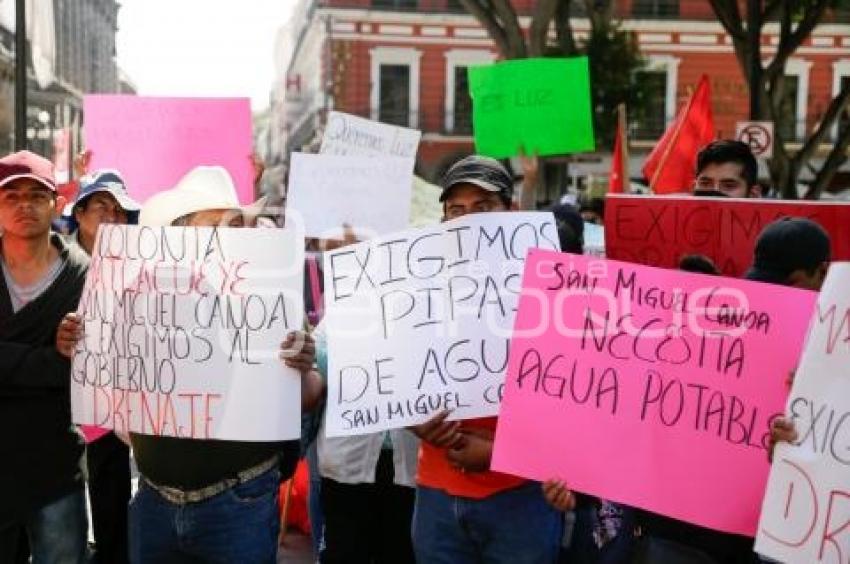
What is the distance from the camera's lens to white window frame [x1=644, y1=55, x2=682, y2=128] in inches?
1550

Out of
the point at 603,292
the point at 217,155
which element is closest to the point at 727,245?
the point at 603,292

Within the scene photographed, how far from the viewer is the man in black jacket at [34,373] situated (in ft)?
11.3

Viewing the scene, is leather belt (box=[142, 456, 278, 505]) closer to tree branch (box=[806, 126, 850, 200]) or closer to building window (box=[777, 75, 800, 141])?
tree branch (box=[806, 126, 850, 200])

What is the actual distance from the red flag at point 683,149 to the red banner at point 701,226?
2271 mm

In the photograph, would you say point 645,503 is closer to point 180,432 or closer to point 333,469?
point 180,432

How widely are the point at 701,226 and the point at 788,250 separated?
4.02 ft

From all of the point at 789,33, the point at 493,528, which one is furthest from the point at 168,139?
the point at 789,33

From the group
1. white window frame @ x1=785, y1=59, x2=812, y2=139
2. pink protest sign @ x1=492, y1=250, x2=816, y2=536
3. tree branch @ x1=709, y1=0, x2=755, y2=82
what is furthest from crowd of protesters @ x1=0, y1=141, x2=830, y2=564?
white window frame @ x1=785, y1=59, x2=812, y2=139

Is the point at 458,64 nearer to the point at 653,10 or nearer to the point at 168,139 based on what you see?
the point at 653,10

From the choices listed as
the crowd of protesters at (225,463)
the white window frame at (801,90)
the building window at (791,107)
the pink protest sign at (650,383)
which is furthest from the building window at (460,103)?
the pink protest sign at (650,383)

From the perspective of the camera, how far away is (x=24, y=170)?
3469 millimetres

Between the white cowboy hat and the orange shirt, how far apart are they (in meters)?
0.92

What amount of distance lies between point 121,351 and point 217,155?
8.41 feet

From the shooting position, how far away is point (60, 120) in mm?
35719
